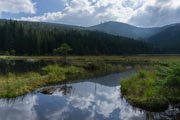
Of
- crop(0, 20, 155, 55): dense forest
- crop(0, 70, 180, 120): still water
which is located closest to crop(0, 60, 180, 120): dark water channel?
crop(0, 70, 180, 120): still water

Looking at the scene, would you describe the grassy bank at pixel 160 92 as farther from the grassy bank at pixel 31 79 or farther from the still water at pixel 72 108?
the grassy bank at pixel 31 79

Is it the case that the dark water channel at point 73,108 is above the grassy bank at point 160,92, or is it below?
below

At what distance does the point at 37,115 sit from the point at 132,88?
14856mm

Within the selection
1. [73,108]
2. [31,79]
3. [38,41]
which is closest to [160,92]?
[73,108]

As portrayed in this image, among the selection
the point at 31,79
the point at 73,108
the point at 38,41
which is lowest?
the point at 73,108

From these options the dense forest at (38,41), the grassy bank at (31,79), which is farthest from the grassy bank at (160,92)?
the dense forest at (38,41)

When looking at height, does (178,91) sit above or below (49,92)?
above

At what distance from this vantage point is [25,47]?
132 m

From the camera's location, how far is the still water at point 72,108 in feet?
89.7

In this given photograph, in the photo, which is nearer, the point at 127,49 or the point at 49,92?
the point at 49,92

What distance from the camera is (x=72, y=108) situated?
104 ft

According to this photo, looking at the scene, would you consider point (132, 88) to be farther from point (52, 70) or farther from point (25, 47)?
point (25, 47)

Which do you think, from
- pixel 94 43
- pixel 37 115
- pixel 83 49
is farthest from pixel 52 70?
pixel 94 43

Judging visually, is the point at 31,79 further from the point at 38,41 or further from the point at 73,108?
the point at 38,41
